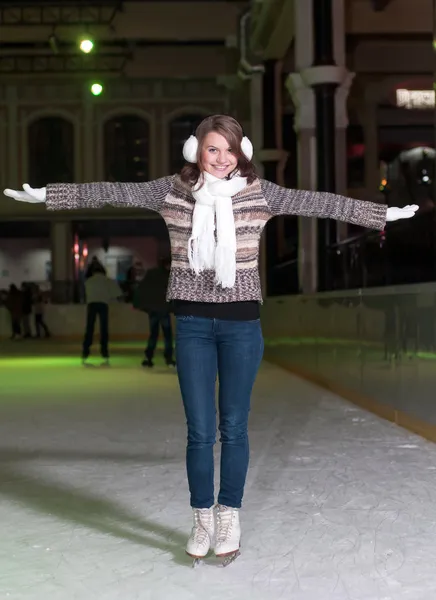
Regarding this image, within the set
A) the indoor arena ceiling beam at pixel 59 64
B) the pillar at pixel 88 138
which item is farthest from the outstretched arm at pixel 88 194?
the pillar at pixel 88 138

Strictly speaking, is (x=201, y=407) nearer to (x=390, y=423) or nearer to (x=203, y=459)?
(x=203, y=459)

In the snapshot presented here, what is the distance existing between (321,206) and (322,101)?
359 inches

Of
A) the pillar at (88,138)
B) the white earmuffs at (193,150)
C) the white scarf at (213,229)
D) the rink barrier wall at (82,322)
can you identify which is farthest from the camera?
the pillar at (88,138)

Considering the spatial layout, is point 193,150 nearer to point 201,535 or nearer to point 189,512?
point 201,535

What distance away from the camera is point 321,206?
10.1 ft

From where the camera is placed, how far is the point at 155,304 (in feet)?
38.4

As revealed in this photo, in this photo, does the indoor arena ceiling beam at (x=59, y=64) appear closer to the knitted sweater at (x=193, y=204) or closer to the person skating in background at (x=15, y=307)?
the person skating in background at (x=15, y=307)

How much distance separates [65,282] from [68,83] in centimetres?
516

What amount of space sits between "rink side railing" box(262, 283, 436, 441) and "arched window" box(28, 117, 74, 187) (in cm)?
1449

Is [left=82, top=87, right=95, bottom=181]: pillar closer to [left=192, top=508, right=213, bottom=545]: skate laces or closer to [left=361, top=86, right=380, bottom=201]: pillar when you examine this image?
[left=361, top=86, right=380, bottom=201]: pillar

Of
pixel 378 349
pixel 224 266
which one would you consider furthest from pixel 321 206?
pixel 378 349

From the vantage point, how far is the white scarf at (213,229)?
9.63 ft

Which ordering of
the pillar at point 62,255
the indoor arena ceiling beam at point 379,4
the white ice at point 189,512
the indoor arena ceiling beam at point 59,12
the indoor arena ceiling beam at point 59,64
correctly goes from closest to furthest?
the white ice at point 189,512 → the indoor arena ceiling beam at point 379,4 → the indoor arena ceiling beam at point 59,12 → the indoor arena ceiling beam at point 59,64 → the pillar at point 62,255

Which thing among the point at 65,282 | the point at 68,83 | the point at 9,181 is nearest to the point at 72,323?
the point at 65,282
